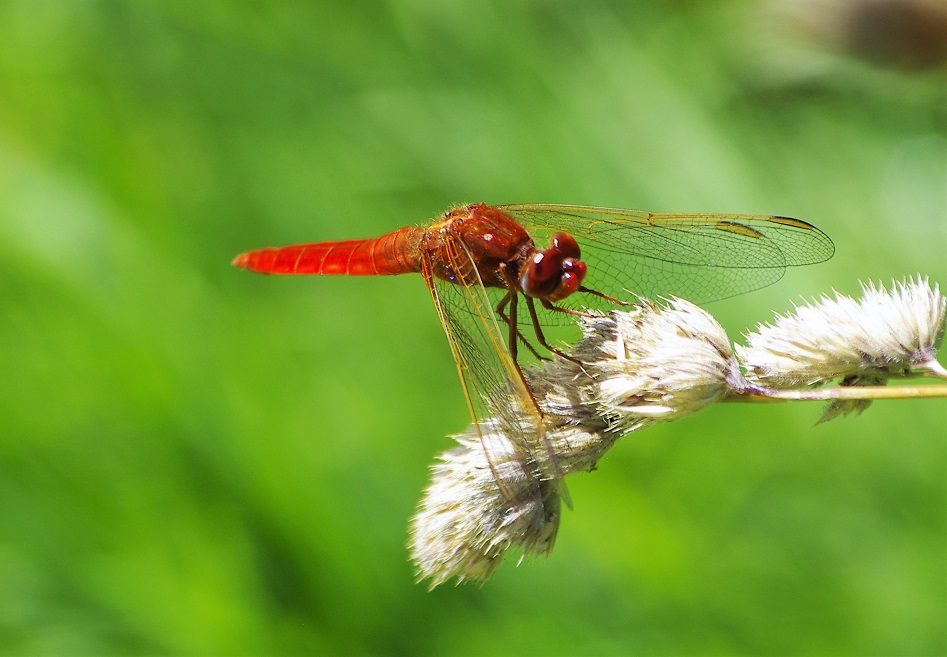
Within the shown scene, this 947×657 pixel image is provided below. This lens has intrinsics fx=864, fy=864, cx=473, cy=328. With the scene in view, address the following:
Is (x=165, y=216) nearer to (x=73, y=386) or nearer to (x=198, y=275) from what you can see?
(x=198, y=275)

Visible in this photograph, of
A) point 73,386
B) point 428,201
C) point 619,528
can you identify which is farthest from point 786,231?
point 73,386

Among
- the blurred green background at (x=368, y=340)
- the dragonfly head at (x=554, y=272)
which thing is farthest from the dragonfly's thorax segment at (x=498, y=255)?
the blurred green background at (x=368, y=340)

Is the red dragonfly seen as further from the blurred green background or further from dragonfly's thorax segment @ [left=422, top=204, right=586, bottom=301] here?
the blurred green background

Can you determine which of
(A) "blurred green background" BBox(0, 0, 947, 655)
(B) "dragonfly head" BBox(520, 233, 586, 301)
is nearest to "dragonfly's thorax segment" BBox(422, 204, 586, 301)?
(B) "dragonfly head" BBox(520, 233, 586, 301)

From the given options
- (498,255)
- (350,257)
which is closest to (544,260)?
(498,255)

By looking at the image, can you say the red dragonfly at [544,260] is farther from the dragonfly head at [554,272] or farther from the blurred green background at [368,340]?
the blurred green background at [368,340]

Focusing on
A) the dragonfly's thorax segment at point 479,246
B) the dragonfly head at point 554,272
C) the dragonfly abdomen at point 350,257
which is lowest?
the dragonfly head at point 554,272
